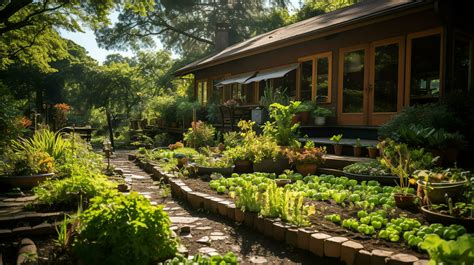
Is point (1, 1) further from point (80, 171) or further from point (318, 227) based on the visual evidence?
point (318, 227)

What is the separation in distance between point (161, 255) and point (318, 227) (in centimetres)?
155

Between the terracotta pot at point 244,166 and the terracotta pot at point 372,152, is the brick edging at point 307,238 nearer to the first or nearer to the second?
the terracotta pot at point 244,166

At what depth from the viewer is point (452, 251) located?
66.0 inches

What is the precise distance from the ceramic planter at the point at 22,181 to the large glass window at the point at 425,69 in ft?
25.1

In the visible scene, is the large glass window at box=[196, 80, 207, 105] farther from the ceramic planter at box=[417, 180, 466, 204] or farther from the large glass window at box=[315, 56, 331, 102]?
the ceramic planter at box=[417, 180, 466, 204]

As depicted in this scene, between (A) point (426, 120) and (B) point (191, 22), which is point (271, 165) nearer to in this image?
(A) point (426, 120)

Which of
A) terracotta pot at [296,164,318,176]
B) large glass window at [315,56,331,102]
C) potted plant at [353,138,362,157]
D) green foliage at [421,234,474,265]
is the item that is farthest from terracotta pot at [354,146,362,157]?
green foliage at [421,234,474,265]

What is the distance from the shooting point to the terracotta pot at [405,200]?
13.1ft

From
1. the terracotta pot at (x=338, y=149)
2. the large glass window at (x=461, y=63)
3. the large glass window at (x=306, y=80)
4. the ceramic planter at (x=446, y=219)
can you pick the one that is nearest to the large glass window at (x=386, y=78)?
the large glass window at (x=461, y=63)

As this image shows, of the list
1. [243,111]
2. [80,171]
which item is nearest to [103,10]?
[243,111]

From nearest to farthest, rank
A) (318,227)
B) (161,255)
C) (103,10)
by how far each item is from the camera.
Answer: (161,255)
(318,227)
(103,10)

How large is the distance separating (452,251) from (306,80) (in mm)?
10280

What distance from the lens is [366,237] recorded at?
316 cm

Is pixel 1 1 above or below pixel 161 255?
above
